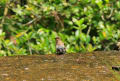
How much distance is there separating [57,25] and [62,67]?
2255 mm

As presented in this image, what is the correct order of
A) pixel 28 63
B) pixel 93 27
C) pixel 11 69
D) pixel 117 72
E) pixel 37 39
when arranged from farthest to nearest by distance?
pixel 93 27
pixel 37 39
pixel 28 63
pixel 11 69
pixel 117 72

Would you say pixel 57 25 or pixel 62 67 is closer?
pixel 62 67

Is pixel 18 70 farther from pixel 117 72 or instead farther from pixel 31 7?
pixel 31 7

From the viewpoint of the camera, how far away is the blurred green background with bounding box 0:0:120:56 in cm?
359

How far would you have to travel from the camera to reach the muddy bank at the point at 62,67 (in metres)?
1.68

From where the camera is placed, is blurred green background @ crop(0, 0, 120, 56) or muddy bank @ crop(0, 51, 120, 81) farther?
blurred green background @ crop(0, 0, 120, 56)

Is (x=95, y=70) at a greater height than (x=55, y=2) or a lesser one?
lesser

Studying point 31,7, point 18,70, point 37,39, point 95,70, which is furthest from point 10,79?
point 31,7

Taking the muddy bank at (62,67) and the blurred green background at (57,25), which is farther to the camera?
the blurred green background at (57,25)

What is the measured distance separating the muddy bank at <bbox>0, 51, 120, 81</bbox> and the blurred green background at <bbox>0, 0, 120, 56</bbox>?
1212 millimetres

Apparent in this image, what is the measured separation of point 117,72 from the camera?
1.77 meters

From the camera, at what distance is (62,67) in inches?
76.9

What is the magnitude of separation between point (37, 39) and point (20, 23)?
450 millimetres

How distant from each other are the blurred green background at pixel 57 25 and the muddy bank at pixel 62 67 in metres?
1.21
